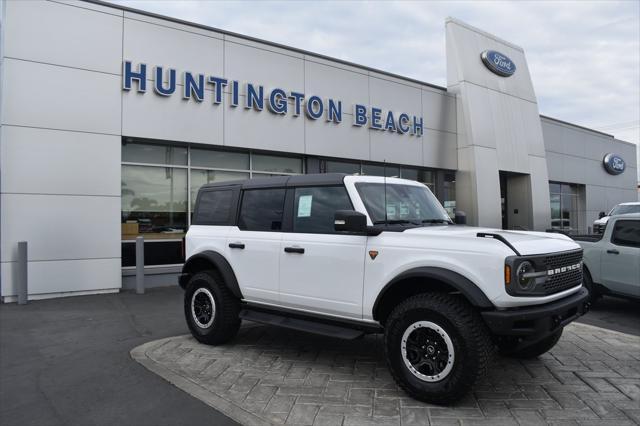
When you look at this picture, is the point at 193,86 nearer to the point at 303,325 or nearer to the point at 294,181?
the point at 294,181

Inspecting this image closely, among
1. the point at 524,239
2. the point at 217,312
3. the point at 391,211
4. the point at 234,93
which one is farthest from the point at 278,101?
the point at 524,239

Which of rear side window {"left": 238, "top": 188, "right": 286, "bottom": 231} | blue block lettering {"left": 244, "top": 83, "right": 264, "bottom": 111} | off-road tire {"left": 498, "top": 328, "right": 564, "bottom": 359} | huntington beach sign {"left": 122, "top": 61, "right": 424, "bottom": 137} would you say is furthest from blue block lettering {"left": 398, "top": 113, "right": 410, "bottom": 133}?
off-road tire {"left": 498, "top": 328, "right": 564, "bottom": 359}

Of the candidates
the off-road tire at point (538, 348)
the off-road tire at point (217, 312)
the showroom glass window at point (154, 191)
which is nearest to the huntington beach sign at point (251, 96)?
the showroom glass window at point (154, 191)

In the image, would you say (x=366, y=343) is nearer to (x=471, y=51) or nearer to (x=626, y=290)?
(x=626, y=290)

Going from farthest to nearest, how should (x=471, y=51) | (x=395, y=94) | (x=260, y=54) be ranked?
(x=471, y=51)
(x=395, y=94)
(x=260, y=54)

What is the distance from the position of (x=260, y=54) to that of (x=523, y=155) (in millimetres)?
11702

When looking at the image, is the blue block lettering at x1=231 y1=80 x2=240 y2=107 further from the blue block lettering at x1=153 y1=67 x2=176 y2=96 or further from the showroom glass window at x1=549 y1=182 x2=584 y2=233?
the showroom glass window at x1=549 y1=182 x2=584 y2=233

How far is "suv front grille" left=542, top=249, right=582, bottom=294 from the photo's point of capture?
3.86m

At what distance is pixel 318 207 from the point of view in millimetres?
4887

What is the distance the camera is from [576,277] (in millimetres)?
4320

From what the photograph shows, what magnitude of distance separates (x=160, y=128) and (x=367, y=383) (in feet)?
26.3

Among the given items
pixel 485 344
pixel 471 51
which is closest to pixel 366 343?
pixel 485 344

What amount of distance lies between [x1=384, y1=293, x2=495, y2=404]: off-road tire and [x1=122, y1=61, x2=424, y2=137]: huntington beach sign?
27.3ft

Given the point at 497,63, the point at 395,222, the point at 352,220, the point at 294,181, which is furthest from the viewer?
the point at 497,63
